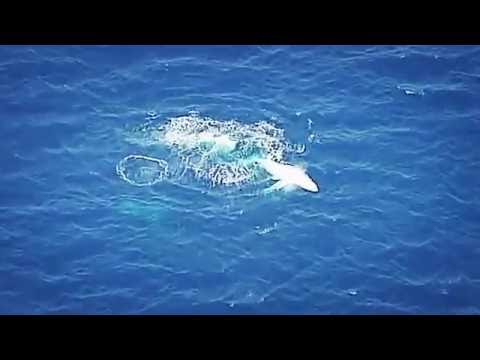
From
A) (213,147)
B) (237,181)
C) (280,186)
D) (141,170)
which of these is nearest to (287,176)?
(280,186)

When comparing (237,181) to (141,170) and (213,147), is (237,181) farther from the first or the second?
(141,170)

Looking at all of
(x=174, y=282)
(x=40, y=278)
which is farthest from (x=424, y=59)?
(x=40, y=278)

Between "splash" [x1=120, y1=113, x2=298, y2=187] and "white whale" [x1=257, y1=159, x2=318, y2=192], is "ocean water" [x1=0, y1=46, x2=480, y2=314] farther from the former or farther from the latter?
"white whale" [x1=257, y1=159, x2=318, y2=192]

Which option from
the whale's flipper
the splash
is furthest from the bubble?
the whale's flipper

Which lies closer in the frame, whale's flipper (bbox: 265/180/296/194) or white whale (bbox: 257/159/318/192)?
whale's flipper (bbox: 265/180/296/194)
